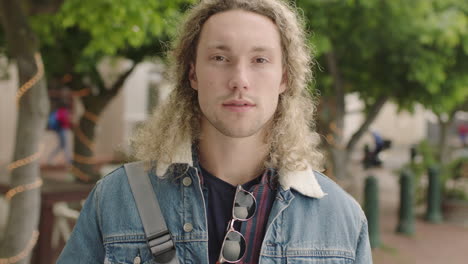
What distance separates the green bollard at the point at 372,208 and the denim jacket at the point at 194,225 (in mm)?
6683

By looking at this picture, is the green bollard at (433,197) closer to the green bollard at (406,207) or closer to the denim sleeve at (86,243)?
the green bollard at (406,207)

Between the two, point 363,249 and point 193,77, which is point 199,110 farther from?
point 363,249

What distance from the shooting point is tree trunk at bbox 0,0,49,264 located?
4.15 metres

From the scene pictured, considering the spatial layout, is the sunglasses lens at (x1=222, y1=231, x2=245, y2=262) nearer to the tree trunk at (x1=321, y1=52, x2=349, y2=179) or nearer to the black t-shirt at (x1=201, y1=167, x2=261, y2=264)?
the black t-shirt at (x1=201, y1=167, x2=261, y2=264)

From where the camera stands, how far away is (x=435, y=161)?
40.2 ft

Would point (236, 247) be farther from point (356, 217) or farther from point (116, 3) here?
point (116, 3)

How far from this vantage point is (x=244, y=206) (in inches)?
68.4

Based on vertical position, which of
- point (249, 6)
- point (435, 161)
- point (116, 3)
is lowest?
point (435, 161)

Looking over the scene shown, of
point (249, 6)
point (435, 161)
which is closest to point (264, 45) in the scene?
point (249, 6)

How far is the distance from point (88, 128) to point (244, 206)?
28.9ft

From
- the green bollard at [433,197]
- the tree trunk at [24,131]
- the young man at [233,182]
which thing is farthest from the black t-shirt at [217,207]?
the green bollard at [433,197]

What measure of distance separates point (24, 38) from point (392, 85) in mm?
5480

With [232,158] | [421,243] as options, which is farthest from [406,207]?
[232,158]

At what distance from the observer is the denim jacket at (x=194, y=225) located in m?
1.70
